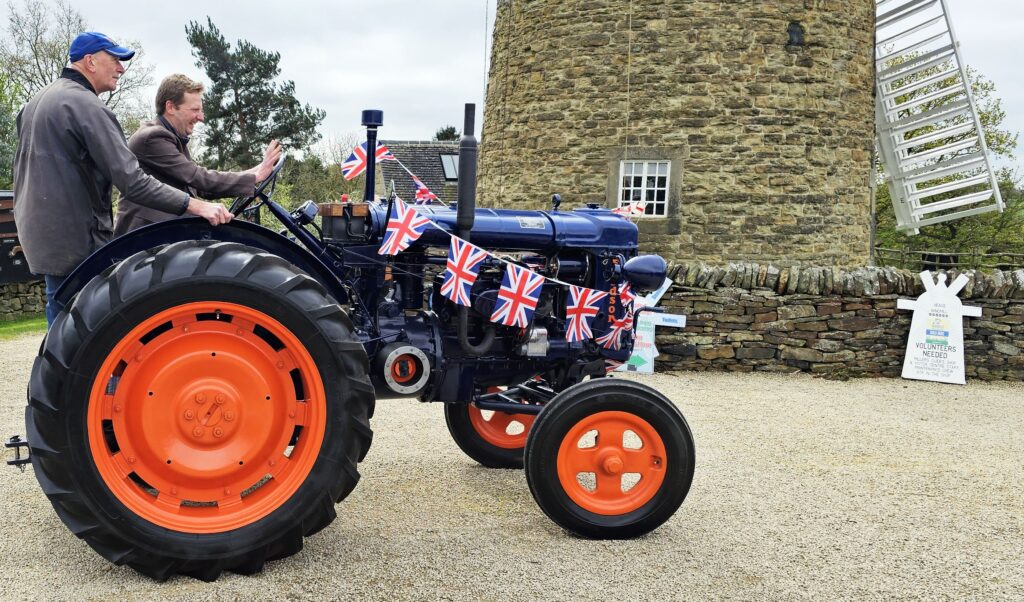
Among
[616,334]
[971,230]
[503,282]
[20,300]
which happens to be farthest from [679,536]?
[971,230]

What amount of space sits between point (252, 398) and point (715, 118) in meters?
9.69

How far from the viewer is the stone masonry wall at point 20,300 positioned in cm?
1315

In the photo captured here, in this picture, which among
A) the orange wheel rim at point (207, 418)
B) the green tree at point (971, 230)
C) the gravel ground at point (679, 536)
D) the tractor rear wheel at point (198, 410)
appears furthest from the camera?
the green tree at point (971, 230)

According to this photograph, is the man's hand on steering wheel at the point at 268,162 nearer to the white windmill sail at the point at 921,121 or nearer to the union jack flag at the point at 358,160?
the union jack flag at the point at 358,160

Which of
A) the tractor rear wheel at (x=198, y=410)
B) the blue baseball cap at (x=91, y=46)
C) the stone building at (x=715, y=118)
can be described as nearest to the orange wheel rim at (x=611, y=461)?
the tractor rear wheel at (x=198, y=410)

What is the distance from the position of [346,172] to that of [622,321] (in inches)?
60.7

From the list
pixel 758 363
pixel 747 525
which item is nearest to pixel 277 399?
pixel 747 525

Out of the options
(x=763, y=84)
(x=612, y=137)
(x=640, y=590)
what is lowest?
(x=640, y=590)

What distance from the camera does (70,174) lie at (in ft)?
10.3

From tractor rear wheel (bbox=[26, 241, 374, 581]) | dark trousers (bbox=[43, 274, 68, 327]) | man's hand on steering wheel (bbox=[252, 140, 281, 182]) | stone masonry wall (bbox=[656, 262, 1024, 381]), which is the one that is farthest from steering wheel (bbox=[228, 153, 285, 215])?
stone masonry wall (bbox=[656, 262, 1024, 381])

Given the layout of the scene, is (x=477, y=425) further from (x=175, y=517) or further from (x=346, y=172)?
(x=175, y=517)

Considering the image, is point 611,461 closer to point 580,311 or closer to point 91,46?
point 580,311

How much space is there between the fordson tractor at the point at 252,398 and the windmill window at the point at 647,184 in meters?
8.46

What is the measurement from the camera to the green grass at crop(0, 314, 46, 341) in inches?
444
